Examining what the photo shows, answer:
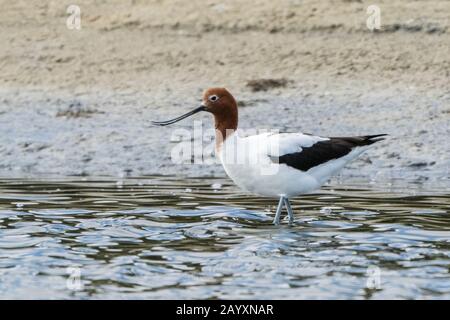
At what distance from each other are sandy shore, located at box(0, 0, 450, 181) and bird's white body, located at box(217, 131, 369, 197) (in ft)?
8.34

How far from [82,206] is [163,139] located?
307 cm

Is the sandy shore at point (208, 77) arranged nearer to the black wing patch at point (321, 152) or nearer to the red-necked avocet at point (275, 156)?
the black wing patch at point (321, 152)

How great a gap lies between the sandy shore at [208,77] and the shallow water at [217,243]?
1491mm

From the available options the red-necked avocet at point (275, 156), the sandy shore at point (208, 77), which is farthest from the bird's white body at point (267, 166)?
the sandy shore at point (208, 77)

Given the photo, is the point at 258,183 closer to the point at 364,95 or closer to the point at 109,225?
the point at 109,225

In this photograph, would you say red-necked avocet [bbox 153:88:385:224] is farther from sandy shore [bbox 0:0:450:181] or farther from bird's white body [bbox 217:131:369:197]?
sandy shore [bbox 0:0:450:181]

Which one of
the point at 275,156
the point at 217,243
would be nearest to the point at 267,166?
the point at 275,156

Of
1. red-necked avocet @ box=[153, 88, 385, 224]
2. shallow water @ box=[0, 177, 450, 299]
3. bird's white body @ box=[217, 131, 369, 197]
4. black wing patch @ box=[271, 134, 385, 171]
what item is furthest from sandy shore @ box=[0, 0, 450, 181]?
bird's white body @ box=[217, 131, 369, 197]

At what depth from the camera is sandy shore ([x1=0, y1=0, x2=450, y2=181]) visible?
12.4 m

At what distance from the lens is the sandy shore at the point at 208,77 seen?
12.4 meters

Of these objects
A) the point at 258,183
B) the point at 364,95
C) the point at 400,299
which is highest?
the point at 364,95

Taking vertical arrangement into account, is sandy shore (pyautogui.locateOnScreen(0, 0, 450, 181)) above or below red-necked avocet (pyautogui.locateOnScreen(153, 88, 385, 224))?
above

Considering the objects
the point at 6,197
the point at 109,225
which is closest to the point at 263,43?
the point at 6,197

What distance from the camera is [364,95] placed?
13.4m
